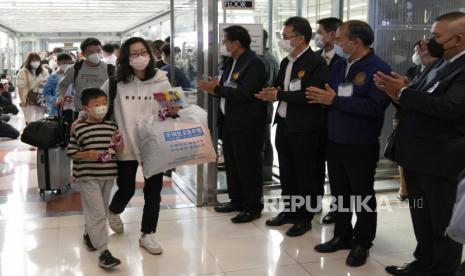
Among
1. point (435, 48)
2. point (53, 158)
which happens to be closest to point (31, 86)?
point (53, 158)

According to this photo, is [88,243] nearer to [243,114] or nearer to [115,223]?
[115,223]

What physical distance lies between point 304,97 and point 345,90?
0.44 meters

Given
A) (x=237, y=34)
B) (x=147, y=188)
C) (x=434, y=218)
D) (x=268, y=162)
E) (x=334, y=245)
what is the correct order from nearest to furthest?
(x=434, y=218)
(x=147, y=188)
(x=334, y=245)
(x=237, y=34)
(x=268, y=162)

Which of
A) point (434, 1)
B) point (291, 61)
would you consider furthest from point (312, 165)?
point (434, 1)

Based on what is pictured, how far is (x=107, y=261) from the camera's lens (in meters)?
2.99

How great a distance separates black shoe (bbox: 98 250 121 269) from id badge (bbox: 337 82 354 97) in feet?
5.59

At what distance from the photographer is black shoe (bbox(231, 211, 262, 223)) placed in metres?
3.96

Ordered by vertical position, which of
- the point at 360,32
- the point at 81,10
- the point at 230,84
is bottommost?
the point at 230,84

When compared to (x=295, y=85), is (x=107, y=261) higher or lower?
lower

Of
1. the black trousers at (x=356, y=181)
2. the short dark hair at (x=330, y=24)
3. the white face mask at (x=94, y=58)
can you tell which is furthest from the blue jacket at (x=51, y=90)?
the black trousers at (x=356, y=181)

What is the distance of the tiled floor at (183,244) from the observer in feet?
10.1

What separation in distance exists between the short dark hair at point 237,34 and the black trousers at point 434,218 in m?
1.69

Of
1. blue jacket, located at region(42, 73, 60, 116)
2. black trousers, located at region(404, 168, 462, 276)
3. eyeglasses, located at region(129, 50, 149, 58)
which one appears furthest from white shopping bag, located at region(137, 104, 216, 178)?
blue jacket, located at region(42, 73, 60, 116)

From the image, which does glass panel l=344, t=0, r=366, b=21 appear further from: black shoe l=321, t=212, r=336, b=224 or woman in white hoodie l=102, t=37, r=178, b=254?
woman in white hoodie l=102, t=37, r=178, b=254
